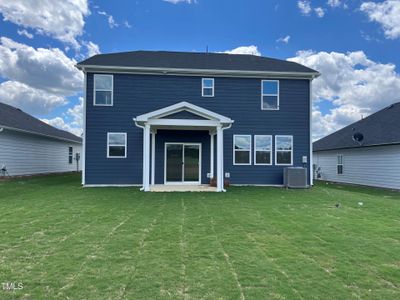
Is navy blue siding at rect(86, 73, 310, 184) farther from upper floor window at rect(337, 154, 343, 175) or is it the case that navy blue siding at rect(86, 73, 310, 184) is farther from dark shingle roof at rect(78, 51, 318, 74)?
upper floor window at rect(337, 154, 343, 175)

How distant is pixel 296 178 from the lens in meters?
14.0

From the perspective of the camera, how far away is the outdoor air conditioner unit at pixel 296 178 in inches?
548

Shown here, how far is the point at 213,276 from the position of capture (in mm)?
3713

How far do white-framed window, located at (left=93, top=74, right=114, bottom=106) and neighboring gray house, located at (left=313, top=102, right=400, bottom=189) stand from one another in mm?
12745

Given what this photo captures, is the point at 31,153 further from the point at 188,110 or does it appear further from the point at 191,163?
the point at 188,110

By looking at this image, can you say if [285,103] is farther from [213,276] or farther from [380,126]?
[213,276]

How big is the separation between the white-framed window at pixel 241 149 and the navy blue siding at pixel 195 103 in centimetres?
19

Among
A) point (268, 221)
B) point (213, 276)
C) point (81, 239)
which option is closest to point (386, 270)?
point (213, 276)

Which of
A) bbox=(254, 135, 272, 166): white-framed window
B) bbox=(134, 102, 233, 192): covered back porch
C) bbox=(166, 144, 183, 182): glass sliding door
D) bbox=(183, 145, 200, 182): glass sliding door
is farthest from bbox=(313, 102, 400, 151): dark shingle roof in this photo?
bbox=(166, 144, 183, 182): glass sliding door

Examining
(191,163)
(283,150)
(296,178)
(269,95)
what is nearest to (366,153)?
(283,150)

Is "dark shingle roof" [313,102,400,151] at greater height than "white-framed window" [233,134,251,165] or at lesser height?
greater

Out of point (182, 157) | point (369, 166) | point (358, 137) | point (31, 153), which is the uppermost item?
point (358, 137)

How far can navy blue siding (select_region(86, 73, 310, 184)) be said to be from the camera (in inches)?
552

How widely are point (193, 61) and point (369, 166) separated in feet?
34.2
